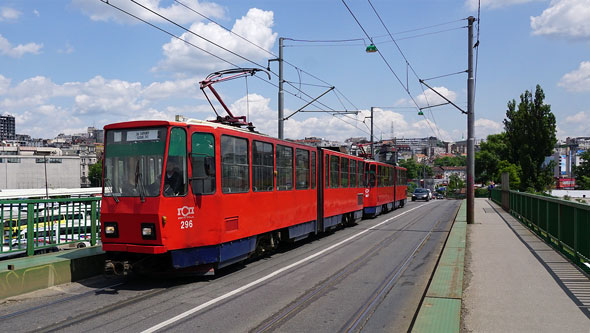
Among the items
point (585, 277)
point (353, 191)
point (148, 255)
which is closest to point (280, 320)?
point (148, 255)

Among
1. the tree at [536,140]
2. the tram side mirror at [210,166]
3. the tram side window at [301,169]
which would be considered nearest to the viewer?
the tram side mirror at [210,166]

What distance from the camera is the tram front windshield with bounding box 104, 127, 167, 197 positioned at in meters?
8.48

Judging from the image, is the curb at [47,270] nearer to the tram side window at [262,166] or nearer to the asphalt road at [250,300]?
the asphalt road at [250,300]

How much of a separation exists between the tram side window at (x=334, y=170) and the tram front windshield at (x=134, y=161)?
9149mm

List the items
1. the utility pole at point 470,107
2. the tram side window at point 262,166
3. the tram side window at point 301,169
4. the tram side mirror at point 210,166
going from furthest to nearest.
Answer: the utility pole at point 470,107 → the tram side window at point 301,169 → the tram side window at point 262,166 → the tram side mirror at point 210,166

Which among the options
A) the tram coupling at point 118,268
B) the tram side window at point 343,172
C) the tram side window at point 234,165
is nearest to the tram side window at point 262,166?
the tram side window at point 234,165

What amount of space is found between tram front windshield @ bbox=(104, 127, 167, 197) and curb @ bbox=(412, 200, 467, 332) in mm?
4781

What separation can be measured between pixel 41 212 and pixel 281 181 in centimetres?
548

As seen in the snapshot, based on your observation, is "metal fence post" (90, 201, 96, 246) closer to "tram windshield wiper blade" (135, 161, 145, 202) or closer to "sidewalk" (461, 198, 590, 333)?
"tram windshield wiper blade" (135, 161, 145, 202)

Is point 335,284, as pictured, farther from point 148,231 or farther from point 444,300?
point 148,231

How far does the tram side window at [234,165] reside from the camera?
9547mm

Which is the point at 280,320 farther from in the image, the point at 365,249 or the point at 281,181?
the point at 365,249

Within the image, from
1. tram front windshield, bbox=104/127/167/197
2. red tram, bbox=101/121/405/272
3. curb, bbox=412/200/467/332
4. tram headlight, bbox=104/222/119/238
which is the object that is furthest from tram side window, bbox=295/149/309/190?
tram headlight, bbox=104/222/119/238

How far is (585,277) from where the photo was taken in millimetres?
8359
